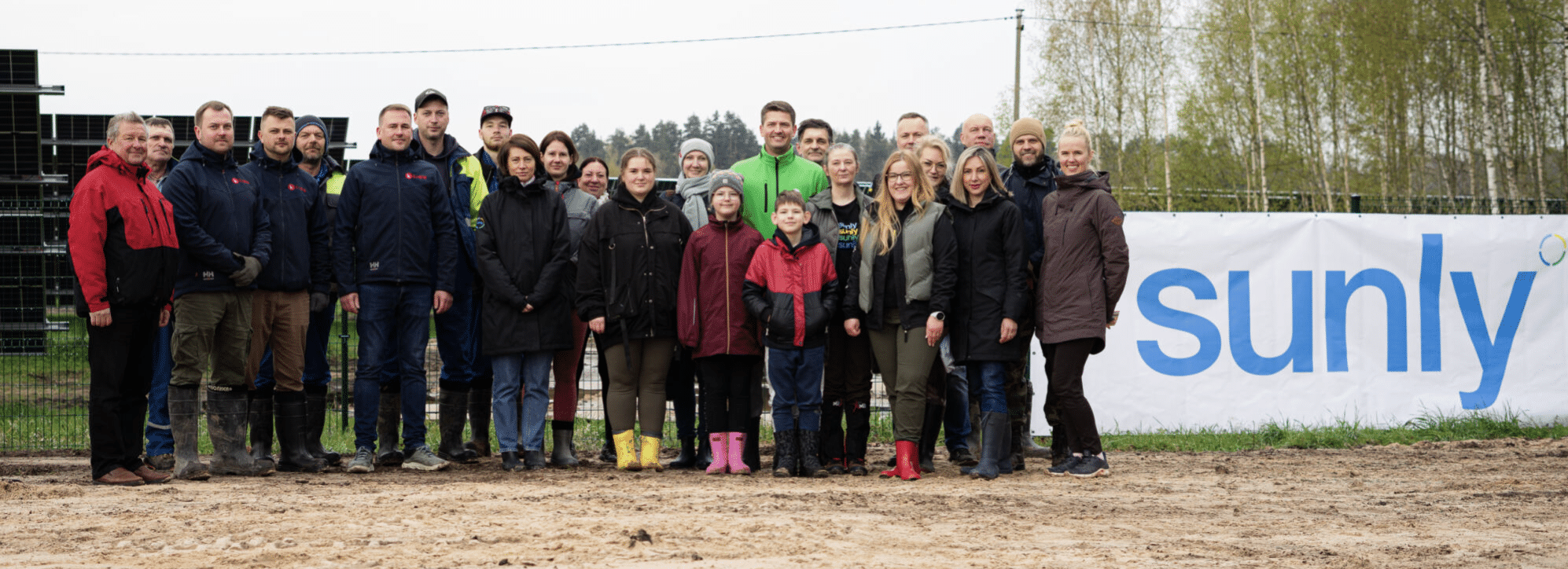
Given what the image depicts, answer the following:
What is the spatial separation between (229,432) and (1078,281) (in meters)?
4.42

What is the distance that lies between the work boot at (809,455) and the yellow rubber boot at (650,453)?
83 cm

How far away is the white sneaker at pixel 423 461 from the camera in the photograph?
634 centimetres

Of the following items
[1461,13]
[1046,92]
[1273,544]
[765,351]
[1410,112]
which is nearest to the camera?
[1273,544]

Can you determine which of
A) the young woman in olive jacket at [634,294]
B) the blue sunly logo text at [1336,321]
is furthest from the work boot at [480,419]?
the blue sunly logo text at [1336,321]

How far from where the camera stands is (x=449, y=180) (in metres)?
6.61

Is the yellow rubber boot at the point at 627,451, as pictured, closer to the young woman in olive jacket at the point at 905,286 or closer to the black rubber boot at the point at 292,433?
the young woman in olive jacket at the point at 905,286

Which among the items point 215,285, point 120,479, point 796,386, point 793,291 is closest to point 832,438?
point 796,386

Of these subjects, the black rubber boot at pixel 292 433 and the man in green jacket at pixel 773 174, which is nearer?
the black rubber boot at pixel 292 433

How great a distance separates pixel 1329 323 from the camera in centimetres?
808

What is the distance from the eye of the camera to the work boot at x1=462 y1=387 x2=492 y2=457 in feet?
23.0

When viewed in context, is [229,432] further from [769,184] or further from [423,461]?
[769,184]

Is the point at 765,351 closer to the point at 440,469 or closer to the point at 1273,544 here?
the point at 440,469

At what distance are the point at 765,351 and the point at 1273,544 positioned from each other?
3024 millimetres

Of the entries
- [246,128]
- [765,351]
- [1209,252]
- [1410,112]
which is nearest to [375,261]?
[765,351]
